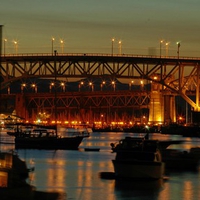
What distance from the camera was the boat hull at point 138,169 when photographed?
4897 cm

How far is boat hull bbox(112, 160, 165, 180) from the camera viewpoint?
49.0 m

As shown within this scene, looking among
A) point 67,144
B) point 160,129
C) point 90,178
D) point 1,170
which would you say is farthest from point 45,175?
point 160,129

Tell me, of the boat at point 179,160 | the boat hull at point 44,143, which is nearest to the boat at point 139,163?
the boat at point 179,160

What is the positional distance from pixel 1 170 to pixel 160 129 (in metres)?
159

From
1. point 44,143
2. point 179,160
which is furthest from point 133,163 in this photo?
point 44,143

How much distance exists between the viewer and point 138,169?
4909 cm

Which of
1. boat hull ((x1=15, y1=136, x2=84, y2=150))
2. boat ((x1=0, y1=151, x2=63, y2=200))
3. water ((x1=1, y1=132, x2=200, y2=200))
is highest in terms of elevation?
boat hull ((x1=15, y1=136, x2=84, y2=150))

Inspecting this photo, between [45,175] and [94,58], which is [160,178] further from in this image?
[94,58]

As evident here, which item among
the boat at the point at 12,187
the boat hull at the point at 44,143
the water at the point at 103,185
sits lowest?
the water at the point at 103,185

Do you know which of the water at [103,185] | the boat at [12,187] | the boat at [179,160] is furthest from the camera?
the boat at [179,160]

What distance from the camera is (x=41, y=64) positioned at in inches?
6038

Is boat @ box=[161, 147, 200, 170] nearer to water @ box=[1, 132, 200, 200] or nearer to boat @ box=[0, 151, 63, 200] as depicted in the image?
water @ box=[1, 132, 200, 200]

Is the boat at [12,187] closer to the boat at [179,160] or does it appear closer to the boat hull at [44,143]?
the boat at [179,160]

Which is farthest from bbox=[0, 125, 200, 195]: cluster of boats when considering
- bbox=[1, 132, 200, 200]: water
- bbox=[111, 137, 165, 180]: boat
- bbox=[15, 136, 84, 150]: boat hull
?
bbox=[15, 136, 84, 150]: boat hull
